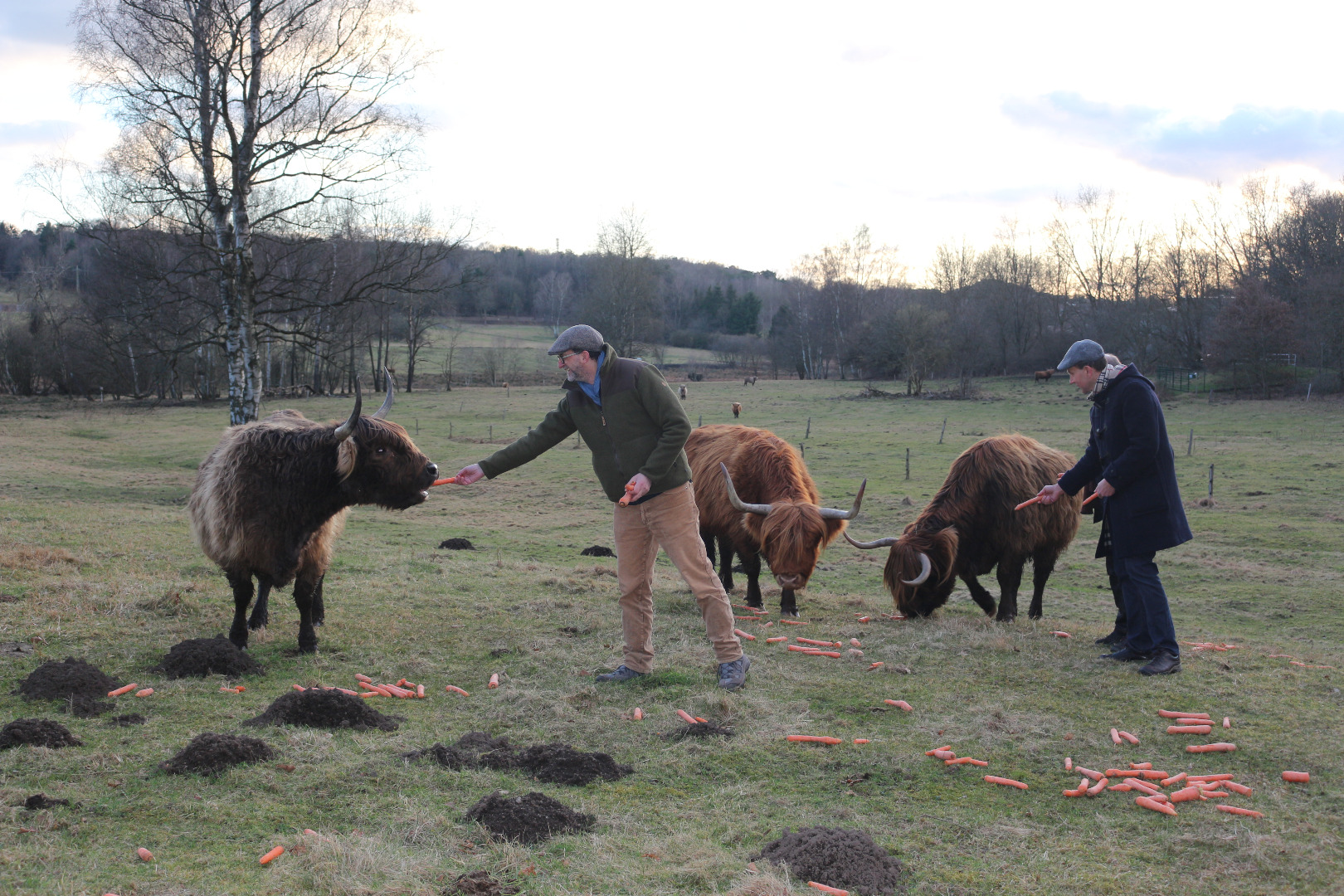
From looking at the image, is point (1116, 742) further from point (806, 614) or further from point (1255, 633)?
point (1255, 633)

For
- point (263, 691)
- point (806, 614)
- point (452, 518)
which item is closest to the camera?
point (263, 691)

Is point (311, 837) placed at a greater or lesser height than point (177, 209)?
lesser

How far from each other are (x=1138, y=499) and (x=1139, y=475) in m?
0.19

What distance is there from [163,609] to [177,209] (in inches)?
589

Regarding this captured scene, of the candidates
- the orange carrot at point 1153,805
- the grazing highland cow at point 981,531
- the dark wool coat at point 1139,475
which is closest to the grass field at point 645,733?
the orange carrot at point 1153,805

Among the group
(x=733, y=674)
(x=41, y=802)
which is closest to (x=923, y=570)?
(x=733, y=674)

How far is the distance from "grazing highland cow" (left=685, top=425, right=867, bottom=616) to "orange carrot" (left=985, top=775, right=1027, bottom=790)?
4.14 metres

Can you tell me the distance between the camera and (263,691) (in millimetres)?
5996

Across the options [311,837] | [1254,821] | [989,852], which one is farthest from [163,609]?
[1254,821]

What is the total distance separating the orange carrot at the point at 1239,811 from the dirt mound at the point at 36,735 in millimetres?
5850

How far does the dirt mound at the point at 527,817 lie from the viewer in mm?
3949

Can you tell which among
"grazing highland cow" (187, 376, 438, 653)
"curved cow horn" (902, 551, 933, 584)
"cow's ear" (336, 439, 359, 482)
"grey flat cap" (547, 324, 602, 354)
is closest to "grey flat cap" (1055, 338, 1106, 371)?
"curved cow horn" (902, 551, 933, 584)

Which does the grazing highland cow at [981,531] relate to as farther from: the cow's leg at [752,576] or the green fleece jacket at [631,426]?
the green fleece jacket at [631,426]

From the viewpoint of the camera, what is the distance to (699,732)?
5.34m
